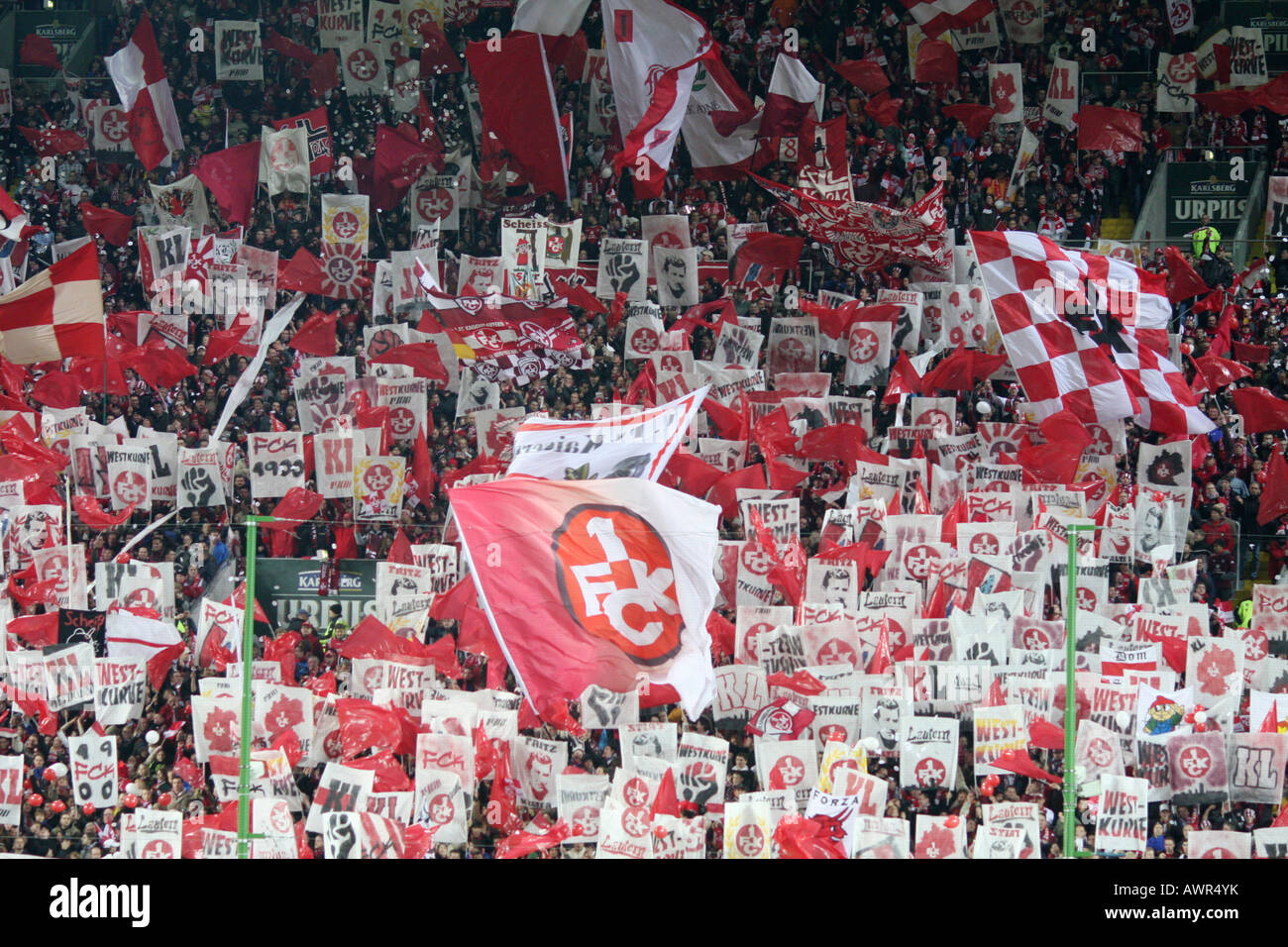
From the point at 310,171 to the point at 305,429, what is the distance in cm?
493

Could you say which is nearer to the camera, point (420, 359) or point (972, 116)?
point (420, 359)

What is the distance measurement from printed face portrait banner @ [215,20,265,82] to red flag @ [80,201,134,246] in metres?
2.96

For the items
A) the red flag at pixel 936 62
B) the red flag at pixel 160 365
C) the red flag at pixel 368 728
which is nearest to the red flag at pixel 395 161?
the red flag at pixel 160 365

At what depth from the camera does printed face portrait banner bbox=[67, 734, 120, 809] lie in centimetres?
1242

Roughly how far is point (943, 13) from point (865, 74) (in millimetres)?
1380

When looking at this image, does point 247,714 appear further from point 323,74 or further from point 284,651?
point 323,74

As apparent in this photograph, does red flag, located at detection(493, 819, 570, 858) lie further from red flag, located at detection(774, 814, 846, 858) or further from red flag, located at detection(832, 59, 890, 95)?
red flag, located at detection(832, 59, 890, 95)

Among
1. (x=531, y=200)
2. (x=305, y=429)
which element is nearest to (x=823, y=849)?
(x=305, y=429)

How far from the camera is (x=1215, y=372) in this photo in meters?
17.9

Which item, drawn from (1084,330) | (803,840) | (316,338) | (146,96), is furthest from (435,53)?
(803,840)

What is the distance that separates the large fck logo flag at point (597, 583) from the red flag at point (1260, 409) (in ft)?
30.1

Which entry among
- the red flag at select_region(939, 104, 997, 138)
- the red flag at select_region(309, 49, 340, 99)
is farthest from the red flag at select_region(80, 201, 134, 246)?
the red flag at select_region(939, 104, 997, 138)

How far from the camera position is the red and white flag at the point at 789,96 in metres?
21.4

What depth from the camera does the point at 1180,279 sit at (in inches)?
752
